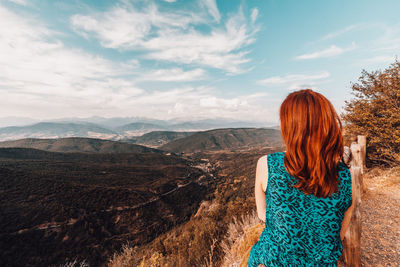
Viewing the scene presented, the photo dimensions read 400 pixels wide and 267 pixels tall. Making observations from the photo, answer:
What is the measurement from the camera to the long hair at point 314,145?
112cm

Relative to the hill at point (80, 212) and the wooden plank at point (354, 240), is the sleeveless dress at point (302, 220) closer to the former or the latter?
the wooden plank at point (354, 240)

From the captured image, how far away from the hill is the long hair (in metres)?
26.7

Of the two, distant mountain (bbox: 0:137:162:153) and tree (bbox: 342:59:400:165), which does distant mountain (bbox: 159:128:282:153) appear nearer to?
distant mountain (bbox: 0:137:162:153)

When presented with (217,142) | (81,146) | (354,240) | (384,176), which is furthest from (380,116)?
(217,142)

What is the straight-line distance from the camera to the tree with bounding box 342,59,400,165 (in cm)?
798

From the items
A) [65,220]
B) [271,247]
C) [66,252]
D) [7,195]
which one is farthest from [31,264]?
[271,247]

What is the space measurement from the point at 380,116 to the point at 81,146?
518ft

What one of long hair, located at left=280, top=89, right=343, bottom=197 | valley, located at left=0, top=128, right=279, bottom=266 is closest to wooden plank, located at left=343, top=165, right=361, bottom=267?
long hair, located at left=280, top=89, right=343, bottom=197

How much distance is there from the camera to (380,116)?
9164 millimetres

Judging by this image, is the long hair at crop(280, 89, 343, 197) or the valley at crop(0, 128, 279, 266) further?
the valley at crop(0, 128, 279, 266)

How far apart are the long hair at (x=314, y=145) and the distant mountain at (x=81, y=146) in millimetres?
126528

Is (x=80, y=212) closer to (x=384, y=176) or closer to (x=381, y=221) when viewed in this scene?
(x=381, y=221)

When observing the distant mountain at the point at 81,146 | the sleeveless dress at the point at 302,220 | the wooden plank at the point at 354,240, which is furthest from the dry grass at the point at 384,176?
the distant mountain at the point at 81,146

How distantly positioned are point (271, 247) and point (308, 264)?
26 cm
